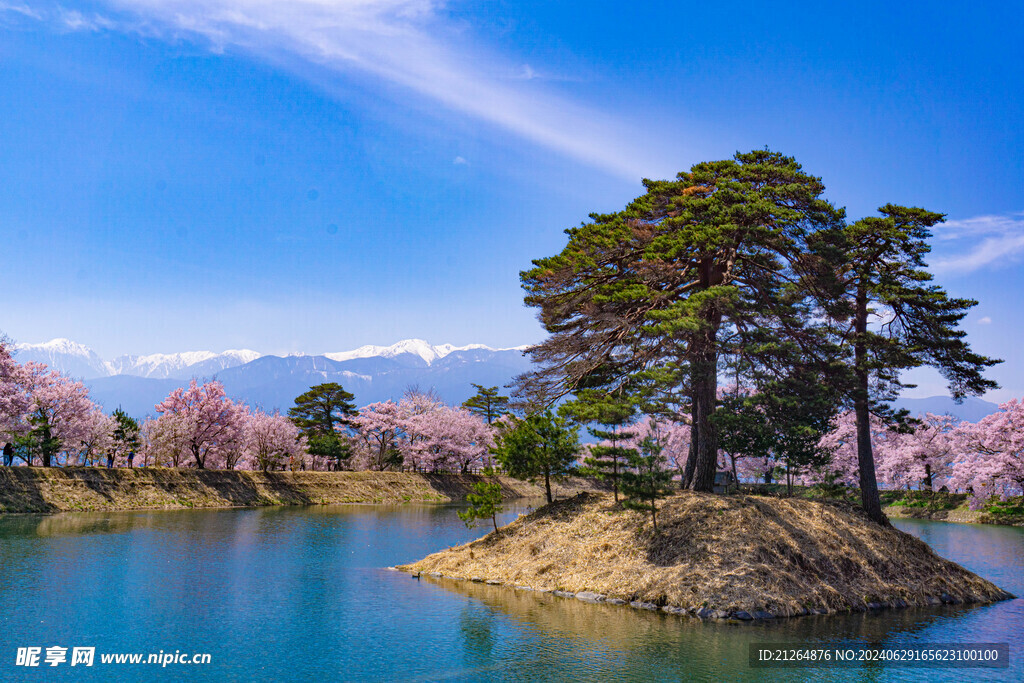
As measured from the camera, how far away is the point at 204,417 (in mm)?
63781

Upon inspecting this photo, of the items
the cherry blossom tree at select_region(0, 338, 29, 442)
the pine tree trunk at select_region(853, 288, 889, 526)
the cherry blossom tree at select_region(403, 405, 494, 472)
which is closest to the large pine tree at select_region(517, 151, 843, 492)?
the pine tree trunk at select_region(853, 288, 889, 526)

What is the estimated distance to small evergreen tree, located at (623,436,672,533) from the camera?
80.8 feet

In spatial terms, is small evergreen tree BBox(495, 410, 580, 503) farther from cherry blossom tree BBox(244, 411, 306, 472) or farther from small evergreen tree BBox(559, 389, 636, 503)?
cherry blossom tree BBox(244, 411, 306, 472)

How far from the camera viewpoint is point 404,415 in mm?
88375

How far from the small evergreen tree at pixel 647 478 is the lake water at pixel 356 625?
479 cm

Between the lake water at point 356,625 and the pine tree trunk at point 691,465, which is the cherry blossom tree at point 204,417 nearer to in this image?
the lake water at point 356,625

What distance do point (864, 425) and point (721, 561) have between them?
12188 mm

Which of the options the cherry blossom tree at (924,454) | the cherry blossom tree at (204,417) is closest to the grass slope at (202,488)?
the cherry blossom tree at (204,417)

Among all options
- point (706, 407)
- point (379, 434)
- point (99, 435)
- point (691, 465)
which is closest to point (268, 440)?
point (379, 434)

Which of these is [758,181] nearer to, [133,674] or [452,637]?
[452,637]

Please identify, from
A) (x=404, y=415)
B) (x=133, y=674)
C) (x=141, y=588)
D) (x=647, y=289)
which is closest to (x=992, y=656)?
(x=647, y=289)

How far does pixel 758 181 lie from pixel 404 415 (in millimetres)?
67425

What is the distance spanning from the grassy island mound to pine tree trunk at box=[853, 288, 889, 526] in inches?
51.0

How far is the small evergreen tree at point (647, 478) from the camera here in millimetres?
24641
